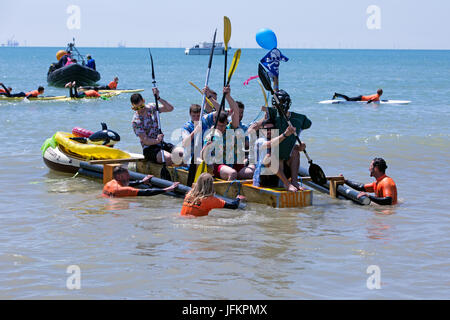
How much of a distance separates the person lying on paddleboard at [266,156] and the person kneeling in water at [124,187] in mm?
1304

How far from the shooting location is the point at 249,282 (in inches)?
264

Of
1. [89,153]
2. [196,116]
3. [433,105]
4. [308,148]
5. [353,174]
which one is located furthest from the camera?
[433,105]

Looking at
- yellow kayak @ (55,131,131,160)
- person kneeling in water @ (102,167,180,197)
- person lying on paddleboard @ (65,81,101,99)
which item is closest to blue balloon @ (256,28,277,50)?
person kneeling in water @ (102,167,180,197)

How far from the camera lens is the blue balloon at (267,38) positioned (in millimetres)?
10195

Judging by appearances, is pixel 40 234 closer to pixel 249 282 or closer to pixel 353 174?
pixel 249 282

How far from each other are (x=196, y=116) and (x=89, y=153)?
2.71 metres

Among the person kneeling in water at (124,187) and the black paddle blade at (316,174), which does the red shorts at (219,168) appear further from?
the black paddle blade at (316,174)

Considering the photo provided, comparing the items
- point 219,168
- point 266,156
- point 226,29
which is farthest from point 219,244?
point 226,29

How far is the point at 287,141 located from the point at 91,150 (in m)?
4.42

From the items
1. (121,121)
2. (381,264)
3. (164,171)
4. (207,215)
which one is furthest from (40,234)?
(121,121)

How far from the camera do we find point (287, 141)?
944cm

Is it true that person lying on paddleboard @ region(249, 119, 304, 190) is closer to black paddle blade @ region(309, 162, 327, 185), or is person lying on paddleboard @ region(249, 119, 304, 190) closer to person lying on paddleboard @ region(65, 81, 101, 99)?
black paddle blade @ region(309, 162, 327, 185)

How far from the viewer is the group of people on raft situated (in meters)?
9.06

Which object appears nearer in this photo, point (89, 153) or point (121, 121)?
point (89, 153)
